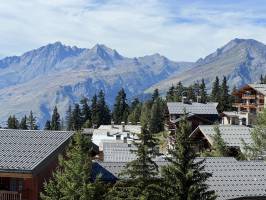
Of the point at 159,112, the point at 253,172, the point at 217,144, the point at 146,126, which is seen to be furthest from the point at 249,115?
the point at 146,126

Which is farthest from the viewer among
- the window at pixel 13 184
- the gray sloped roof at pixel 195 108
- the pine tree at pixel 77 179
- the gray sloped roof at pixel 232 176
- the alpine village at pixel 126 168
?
the gray sloped roof at pixel 195 108

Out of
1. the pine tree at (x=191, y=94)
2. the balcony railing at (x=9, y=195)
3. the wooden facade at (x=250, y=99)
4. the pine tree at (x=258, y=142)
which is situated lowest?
the balcony railing at (x=9, y=195)

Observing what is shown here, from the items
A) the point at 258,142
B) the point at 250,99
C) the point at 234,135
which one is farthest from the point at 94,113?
the point at 258,142

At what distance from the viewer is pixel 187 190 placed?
23.2 m

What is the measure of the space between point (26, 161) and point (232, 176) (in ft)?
44.1

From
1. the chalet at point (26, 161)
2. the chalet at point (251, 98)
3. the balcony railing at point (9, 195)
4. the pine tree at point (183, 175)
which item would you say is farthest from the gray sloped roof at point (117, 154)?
the chalet at point (251, 98)

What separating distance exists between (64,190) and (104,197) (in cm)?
208

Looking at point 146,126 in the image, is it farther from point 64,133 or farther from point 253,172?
point 253,172

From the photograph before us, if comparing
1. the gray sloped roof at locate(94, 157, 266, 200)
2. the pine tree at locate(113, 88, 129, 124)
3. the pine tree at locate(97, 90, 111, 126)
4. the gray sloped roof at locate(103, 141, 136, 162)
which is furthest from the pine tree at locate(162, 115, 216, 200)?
the pine tree at locate(113, 88, 129, 124)

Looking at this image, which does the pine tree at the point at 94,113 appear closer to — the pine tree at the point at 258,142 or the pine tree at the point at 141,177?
the pine tree at the point at 258,142

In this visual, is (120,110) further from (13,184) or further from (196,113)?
(13,184)

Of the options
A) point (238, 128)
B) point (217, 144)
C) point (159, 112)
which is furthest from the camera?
point (159, 112)

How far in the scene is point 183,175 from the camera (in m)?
23.3

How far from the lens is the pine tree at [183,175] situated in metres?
23.2
